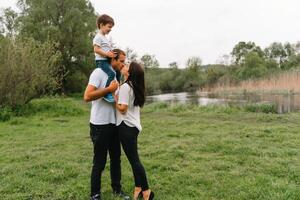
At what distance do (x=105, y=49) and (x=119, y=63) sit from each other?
0.70 feet

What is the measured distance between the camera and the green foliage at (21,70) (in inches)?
477

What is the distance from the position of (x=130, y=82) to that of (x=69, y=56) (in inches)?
1056

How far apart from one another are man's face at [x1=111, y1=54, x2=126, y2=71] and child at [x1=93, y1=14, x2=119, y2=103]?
54 mm

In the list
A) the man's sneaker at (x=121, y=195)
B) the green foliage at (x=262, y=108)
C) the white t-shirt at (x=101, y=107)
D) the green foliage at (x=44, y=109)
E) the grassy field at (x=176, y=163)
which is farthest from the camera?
the green foliage at (x=262, y=108)

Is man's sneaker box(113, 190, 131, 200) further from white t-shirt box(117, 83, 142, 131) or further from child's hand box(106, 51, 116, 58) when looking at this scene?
child's hand box(106, 51, 116, 58)

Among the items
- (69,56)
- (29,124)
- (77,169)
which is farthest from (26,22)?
(77,169)

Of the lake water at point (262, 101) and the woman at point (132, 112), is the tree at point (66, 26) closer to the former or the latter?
the lake water at point (262, 101)

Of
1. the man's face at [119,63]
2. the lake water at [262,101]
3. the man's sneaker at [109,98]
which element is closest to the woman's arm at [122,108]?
the man's sneaker at [109,98]

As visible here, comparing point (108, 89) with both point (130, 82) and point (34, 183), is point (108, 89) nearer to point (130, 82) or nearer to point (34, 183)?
point (130, 82)

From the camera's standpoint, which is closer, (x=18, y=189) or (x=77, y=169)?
(x=18, y=189)

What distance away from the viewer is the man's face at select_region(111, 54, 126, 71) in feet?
12.1

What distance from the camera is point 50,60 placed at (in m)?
13.6

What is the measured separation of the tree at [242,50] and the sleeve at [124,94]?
54.7 metres

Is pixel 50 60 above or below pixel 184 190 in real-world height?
above
